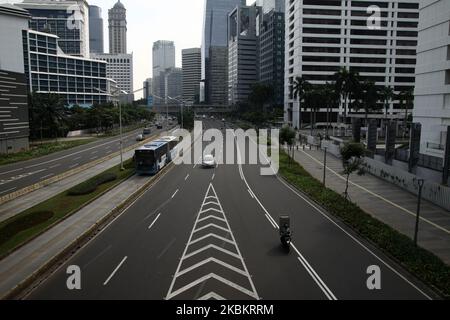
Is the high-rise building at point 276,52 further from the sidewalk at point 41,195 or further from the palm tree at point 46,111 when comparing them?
the sidewalk at point 41,195

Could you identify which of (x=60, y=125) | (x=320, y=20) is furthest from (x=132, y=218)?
(x=320, y=20)

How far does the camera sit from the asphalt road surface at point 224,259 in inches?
654

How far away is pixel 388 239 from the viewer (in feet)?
73.8

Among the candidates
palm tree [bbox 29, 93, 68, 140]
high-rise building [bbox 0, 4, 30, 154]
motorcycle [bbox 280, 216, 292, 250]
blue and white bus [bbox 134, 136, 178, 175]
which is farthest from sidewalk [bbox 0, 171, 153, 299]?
palm tree [bbox 29, 93, 68, 140]

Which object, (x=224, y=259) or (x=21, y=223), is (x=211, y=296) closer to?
(x=224, y=259)

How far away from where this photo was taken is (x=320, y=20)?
12325 centimetres

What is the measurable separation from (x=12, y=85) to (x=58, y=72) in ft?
351

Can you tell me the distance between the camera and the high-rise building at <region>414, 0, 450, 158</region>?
154 ft

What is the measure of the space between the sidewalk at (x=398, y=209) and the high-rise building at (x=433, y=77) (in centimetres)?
1144

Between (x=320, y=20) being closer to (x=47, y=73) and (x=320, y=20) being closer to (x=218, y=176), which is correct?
(x=218, y=176)

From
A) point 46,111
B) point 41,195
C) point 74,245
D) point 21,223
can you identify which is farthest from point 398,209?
point 46,111

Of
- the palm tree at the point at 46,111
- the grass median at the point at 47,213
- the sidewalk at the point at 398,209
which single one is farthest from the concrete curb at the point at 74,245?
the palm tree at the point at 46,111

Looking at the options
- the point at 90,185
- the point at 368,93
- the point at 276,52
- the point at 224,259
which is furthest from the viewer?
the point at 276,52

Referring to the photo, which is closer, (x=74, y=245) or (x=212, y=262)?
(x=212, y=262)
